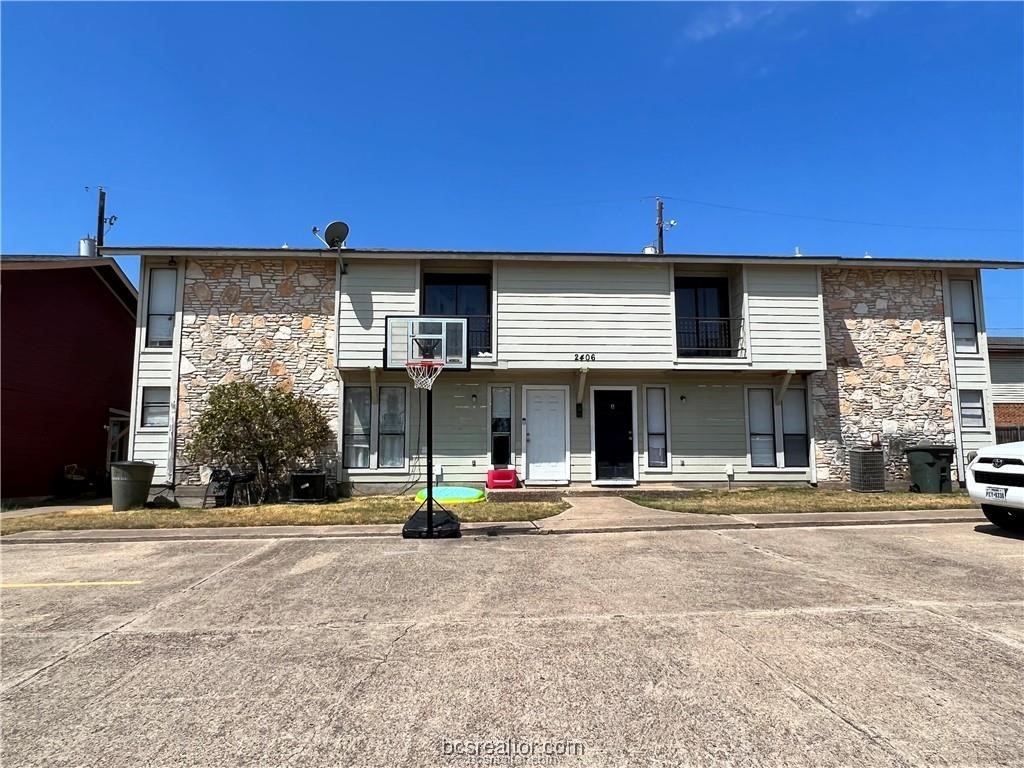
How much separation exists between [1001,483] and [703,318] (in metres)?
8.04

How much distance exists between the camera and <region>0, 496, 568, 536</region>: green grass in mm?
10414

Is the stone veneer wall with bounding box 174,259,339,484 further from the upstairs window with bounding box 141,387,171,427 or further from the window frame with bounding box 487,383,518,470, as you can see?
the window frame with bounding box 487,383,518,470

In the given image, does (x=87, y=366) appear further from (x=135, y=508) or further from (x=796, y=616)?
(x=796, y=616)

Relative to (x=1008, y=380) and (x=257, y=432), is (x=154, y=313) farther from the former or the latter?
(x=1008, y=380)

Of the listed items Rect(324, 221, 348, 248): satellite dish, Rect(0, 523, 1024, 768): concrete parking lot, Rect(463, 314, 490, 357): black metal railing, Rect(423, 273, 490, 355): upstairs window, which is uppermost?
Rect(324, 221, 348, 248): satellite dish

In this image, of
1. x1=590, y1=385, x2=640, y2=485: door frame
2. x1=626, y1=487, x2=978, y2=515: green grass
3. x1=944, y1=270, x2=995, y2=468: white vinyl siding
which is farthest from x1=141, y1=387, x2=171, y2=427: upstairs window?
x1=944, y1=270, x2=995, y2=468: white vinyl siding

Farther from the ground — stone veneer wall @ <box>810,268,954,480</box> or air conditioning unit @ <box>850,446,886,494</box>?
stone veneer wall @ <box>810,268,954,480</box>

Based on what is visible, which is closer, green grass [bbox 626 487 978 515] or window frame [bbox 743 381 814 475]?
green grass [bbox 626 487 978 515]

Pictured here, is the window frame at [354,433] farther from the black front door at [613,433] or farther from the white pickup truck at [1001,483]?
the white pickup truck at [1001,483]

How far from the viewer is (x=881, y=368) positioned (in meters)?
15.2

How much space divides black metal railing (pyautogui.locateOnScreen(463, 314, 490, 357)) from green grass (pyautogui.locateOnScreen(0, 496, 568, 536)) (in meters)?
4.18

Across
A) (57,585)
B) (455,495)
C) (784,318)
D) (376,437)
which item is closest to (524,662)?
(57,585)

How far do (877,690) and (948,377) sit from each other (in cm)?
1501

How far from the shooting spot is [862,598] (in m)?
5.40
